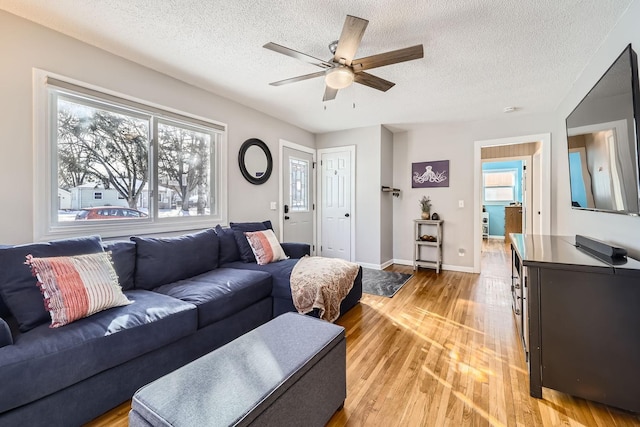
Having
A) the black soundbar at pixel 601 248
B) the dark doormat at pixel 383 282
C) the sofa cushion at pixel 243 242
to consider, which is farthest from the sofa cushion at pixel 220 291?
the black soundbar at pixel 601 248

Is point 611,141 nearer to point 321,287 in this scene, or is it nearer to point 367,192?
point 321,287

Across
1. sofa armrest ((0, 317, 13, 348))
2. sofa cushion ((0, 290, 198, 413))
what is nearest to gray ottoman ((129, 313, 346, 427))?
sofa cushion ((0, 290, 198, 413))

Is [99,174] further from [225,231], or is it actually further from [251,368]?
[251,368]

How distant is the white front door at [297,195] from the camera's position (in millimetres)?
4535

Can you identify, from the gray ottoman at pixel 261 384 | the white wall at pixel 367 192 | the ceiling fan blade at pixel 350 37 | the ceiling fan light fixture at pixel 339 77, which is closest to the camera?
the gray ottoman at pixel 261 384

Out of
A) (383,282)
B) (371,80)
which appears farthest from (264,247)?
(371,80)

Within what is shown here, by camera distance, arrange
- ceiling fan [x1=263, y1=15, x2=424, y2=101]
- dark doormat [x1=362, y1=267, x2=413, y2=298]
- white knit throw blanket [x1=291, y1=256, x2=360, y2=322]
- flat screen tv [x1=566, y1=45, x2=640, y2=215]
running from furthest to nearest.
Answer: dark doormat [x1=362, y1=267, x2=413, y2=298] < white knit throw blanket [x1=291, y1=256, x2=360, y2=322] < ceiling fan [x1=263, y1=15, x2=424, y2=101] < flat screen tv [x1=566, y1=45, x2=640, y2=215]

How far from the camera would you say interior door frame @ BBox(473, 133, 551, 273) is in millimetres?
3902

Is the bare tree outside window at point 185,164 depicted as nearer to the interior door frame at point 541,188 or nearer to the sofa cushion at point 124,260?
the sofa cushion at point 124,260

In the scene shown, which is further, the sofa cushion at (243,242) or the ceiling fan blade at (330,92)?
the sofa cushion at (243,242)

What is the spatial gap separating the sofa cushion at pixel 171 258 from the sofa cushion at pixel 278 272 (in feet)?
0.96

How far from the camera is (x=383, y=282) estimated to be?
3.94m

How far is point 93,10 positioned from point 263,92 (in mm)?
1639

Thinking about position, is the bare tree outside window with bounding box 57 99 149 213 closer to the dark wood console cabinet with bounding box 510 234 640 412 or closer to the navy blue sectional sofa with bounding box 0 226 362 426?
the navy blue sectional sofa with bounding box 0 226 362 426
